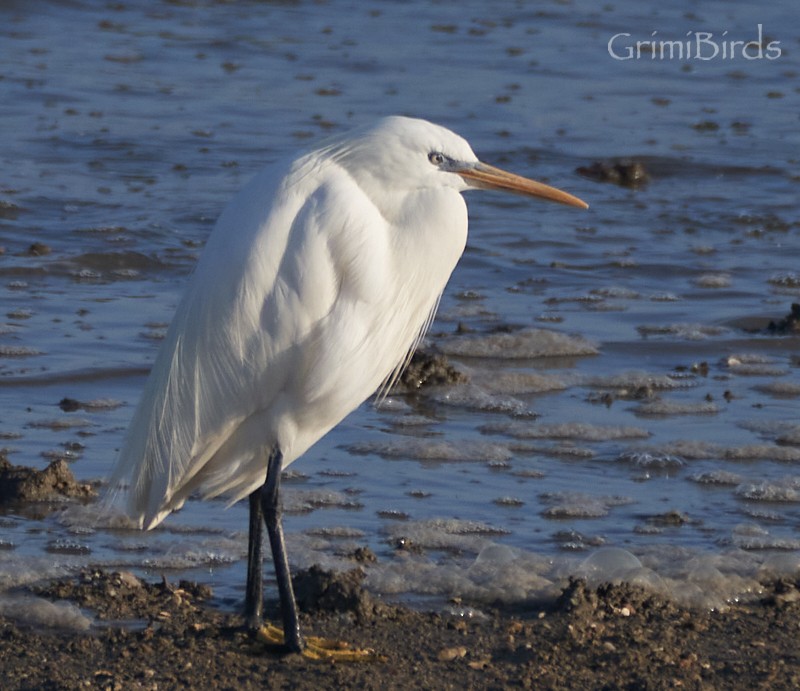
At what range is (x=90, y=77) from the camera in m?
14.6

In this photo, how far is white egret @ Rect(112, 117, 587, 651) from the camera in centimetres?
432

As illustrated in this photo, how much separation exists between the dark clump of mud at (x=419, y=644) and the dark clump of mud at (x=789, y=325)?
3.52m

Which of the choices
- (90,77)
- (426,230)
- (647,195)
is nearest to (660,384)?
(426,230)

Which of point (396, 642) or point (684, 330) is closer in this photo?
point (396, 642)

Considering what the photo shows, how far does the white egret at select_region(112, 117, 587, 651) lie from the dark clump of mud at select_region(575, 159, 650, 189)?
26.2 ft

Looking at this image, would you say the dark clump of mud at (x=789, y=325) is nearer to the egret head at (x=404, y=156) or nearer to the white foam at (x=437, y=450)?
the white foam at (x=437, y=450)

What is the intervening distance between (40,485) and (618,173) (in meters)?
7.90

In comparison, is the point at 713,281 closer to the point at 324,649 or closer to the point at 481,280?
the point at 481,280

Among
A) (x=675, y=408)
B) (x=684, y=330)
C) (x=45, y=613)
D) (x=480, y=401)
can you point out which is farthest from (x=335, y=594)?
(x=684, y=330)

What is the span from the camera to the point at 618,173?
1254cm

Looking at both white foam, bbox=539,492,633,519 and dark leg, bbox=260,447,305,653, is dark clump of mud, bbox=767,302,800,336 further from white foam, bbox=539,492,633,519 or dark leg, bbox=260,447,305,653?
dark leg, bbox=260,447,305,653

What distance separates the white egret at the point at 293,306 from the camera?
432 centimetres

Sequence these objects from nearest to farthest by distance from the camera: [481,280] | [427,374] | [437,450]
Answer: [437,450] → [427,374] → [481,280]

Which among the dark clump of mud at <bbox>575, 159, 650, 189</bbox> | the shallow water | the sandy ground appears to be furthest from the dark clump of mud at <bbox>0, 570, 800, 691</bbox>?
the dark clump of mud at <bbox>575, 159, 650, 189</bbox>
